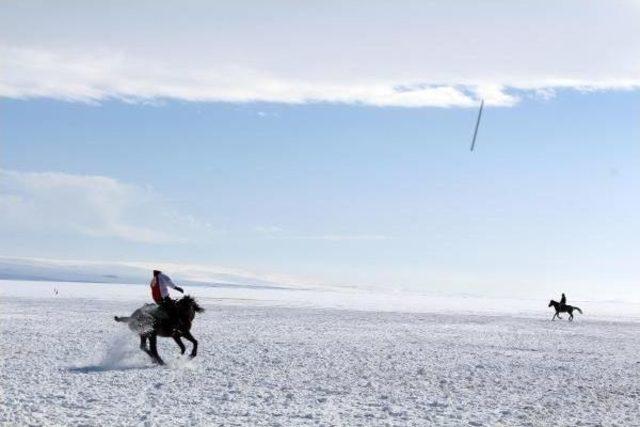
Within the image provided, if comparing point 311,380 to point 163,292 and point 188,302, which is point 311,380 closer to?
point 188,302

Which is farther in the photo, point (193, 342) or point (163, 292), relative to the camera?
point (193, 342)

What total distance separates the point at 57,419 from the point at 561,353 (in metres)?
15.3

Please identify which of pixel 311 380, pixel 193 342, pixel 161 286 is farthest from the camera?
pixel 193 342

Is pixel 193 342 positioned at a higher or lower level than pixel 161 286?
lower

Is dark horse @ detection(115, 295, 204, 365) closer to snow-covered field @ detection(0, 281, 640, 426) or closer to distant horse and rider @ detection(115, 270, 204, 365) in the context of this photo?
distant horse and rider @ detection(115, 270, 204, 365)

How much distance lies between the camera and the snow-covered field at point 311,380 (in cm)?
1088

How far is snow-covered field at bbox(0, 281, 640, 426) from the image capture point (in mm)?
10883

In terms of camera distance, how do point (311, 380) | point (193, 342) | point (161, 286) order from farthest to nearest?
point (193, 342), point (161, 286), point (311, 380)

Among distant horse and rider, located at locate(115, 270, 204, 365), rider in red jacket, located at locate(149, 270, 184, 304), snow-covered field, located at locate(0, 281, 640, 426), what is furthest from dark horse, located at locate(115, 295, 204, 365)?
snow-covered field, located at locate(0, 281, 640, 426)

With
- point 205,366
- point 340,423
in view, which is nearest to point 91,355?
point 205,366

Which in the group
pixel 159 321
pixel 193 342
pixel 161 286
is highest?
pixel 161 286

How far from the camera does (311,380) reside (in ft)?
47.1

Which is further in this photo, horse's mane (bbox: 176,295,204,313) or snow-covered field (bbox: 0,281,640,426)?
horse's mane (bbox: 176,295,204,313)

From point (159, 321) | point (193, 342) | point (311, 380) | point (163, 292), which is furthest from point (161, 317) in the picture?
point (311, 380)
